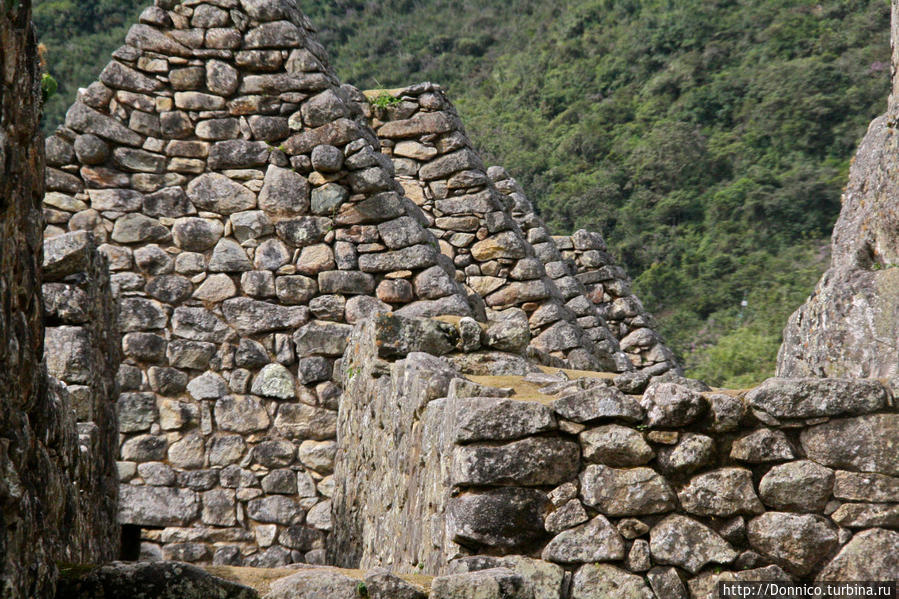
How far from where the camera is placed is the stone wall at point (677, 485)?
8.08 ft

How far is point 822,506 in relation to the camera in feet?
8.20

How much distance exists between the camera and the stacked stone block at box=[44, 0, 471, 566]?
5.53 m

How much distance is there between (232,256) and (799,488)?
4245 millimetres

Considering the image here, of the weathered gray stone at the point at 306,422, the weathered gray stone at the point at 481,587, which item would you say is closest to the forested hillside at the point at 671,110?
the weathered gray stone at the point at 306,422

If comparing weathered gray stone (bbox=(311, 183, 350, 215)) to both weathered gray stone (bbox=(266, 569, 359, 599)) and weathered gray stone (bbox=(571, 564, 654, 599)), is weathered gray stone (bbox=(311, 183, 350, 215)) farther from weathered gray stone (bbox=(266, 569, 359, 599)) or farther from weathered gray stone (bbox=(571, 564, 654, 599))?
weathered gray stone (bbox=(266, 569, 359, 599))

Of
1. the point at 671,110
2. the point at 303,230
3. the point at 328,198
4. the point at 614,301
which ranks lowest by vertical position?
the point at 303,230

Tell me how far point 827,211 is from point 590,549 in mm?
25285

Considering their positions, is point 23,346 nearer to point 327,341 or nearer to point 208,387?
point 327,341

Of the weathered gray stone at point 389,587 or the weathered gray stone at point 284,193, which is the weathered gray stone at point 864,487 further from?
the weathered gray stone at point 284,193

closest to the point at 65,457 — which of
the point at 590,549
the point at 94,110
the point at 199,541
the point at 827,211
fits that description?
the point at 590,549

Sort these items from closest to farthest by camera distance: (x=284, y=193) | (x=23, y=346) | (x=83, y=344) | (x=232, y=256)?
1. (x=23, y=346)
2. (x=83, y=344)
3. (x=232, y=256)
4. (x=284, y=193)

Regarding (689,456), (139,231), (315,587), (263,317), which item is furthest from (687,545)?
(139,231)

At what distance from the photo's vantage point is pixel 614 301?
Answer: 11906mm

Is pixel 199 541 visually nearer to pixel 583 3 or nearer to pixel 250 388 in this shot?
pixel 250 388
